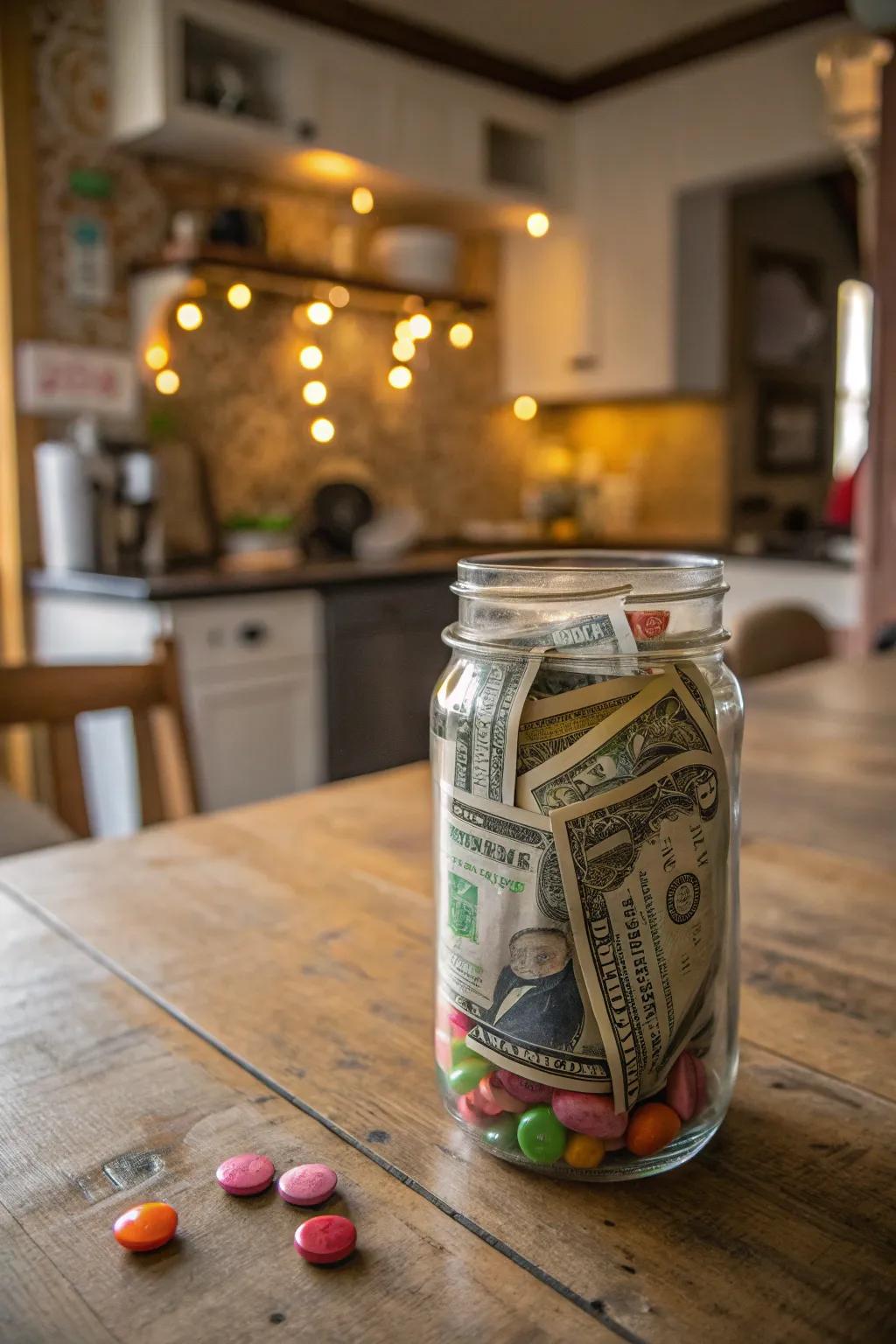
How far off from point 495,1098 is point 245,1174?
0.37ft

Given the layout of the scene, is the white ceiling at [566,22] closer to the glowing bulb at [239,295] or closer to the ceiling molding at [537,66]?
the ceiling molding at [537,66]

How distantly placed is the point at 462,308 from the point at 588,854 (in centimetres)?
396

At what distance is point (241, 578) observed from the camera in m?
3.05

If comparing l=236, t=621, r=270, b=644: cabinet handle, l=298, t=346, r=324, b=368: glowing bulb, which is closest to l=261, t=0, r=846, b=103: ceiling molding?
l=298, t=346, r=324, b=368: glowing bulb

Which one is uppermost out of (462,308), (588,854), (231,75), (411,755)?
(231,75)

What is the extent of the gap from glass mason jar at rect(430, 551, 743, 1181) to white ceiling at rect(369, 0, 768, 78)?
3.84m

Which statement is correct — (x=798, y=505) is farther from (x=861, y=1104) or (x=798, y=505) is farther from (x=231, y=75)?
(x=861, y=1104)

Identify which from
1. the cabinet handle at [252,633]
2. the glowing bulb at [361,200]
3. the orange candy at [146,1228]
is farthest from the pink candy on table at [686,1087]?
the glowing bulb at [361,200]

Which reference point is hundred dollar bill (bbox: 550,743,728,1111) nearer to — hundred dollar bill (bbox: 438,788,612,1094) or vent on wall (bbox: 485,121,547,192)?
hundred dollar bill (bbox: 438,788,612,1094)

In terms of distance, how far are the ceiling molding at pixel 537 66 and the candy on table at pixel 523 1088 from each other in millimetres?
3751

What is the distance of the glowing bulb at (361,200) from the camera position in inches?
154

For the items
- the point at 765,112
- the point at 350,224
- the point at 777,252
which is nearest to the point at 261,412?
the point at 350,224

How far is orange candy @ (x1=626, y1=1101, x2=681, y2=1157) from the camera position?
1.55 ft

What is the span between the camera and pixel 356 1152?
51 cm
